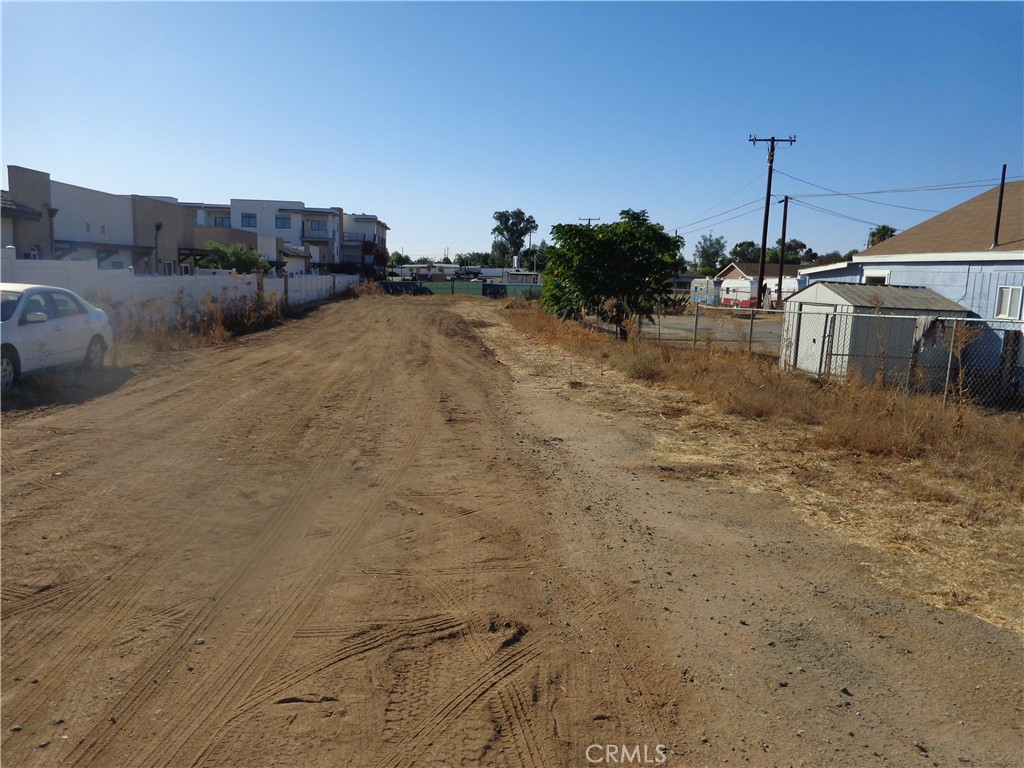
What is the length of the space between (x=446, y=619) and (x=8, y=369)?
9290 mm

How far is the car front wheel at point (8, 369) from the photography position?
1042 centimetres

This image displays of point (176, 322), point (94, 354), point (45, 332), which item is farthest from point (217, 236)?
point (45, 332)

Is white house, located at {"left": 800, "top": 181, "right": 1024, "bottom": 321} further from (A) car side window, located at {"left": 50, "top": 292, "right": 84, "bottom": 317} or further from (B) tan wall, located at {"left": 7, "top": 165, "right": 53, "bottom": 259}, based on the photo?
(B) tan wall, located at {"left": 7, "top": 165, "right": 53, "bottom": 259}

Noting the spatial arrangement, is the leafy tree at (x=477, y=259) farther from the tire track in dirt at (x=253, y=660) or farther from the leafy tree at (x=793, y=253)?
the tire track in dirt at (x=253, y=660)

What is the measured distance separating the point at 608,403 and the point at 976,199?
1830cm

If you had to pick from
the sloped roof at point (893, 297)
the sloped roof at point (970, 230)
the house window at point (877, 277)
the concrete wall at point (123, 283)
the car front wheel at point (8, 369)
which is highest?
the sloped roof at point (970, 230)

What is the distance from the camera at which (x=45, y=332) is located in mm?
11344

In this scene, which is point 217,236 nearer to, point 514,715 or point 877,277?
point 877,277

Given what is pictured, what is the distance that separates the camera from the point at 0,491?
256 inches

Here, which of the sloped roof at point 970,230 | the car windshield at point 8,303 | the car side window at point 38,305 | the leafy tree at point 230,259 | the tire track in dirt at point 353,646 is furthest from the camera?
the leafy tree at point 230,259

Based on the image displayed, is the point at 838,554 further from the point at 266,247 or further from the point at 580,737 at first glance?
the point at 266,247

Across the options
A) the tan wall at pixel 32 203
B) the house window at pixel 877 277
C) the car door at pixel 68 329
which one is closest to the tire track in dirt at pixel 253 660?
the car door at pixel 68 329

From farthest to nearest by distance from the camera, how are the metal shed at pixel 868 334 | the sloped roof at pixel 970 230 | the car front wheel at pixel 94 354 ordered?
1. the sloped roof at pixel 970 230
2. the metal shed at pixel 868 334
3. the car front wheel at pixel 94 354

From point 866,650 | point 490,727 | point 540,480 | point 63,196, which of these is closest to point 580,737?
point 490,727
